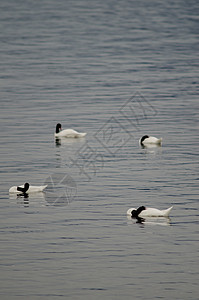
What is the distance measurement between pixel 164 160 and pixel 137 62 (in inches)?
1360

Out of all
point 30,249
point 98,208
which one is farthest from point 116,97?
point 30,249

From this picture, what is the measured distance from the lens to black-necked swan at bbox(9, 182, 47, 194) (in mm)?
26859

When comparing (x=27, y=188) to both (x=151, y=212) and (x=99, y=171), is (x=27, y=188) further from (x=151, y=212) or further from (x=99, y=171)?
(x=151, y=212)

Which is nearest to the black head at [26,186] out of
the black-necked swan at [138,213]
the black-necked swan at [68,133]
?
the black-necked swan at [138,213]

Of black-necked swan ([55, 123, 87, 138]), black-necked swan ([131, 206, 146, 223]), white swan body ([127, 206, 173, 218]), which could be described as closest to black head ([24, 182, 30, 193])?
white swan body ([127, 206, 173, 218])

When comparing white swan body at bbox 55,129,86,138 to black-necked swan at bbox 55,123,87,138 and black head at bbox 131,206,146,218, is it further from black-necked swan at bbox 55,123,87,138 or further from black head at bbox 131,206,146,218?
black head at bbox 131,206,146,218

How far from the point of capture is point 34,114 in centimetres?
4312

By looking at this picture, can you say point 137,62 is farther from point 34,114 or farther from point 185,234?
point 185,234

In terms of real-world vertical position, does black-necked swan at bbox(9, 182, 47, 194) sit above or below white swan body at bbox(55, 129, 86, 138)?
below

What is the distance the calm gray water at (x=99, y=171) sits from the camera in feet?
63.4

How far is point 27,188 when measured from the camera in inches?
1065

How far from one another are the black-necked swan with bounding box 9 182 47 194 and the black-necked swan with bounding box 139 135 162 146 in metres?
9.11

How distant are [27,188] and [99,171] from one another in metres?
4.55

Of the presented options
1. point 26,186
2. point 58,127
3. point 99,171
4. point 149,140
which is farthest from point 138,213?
point 58,127
